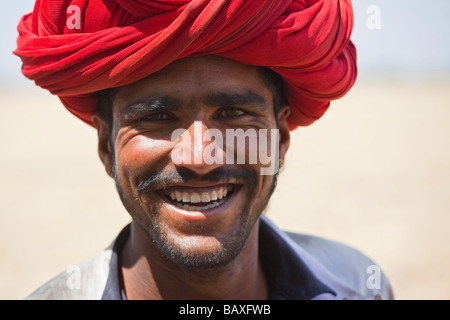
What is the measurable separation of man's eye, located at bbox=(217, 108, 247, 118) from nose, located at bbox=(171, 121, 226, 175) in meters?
0.11

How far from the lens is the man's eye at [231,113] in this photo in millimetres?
2525

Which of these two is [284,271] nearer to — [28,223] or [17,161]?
[28,223]

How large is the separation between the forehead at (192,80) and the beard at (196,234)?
1.12 ft

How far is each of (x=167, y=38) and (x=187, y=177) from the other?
59cm

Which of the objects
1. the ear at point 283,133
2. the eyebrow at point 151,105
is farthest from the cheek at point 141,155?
the ear at point 283,133

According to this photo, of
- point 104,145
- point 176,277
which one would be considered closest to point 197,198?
point 176,277

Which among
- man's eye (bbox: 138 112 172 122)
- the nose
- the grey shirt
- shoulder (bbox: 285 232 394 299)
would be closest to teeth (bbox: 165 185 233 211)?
the nose

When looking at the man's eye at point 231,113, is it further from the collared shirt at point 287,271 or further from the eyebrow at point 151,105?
the collared shirt at point 287,271

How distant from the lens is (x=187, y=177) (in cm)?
242

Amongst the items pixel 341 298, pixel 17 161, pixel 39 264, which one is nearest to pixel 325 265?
pixel 341 298

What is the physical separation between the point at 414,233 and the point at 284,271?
7.00 metres

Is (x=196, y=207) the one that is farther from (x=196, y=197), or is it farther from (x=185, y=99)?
(x=185, y=99)

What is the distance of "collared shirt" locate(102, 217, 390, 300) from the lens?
2986mm
